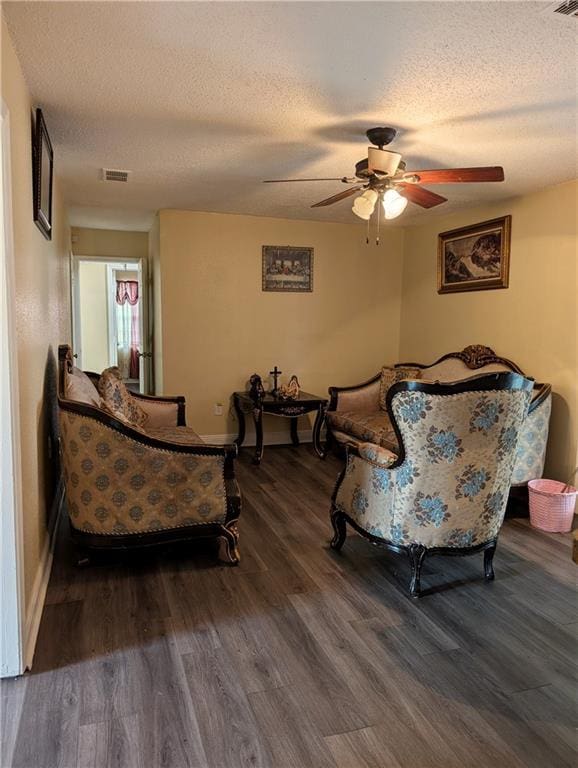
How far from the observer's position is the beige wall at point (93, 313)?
9211 millimetres

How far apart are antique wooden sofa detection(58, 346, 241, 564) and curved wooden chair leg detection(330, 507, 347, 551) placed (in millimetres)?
611

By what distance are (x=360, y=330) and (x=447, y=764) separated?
4.72m

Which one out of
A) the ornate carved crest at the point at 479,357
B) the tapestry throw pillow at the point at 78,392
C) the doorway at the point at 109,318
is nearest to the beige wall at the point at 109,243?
the doorway at the point at 109,318

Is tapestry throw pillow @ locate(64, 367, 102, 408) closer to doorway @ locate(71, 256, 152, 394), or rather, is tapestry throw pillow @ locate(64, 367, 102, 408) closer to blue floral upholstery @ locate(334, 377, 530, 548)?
blue floral upholstery @ locate(334, 377, 530, 548)

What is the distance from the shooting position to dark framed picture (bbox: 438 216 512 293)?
14.7ft

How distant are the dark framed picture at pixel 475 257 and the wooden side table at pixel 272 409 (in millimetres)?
1765

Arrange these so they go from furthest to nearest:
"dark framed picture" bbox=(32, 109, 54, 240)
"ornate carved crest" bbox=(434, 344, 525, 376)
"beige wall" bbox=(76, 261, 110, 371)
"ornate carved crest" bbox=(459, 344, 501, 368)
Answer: "beige wall" bbox=(76, 261, 110, 371), "ornate carved crest" bbox=(459, 344, 501, 368), "ornate carved crest" bbox=(434, 344, 525, 376), "dark framed picture" bbox=(32, 109, 54, 240)

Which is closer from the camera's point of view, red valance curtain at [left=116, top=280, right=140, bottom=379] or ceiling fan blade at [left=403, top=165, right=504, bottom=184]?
ceiling fan blade at [left=403, top=165, right=504, bottom=184]

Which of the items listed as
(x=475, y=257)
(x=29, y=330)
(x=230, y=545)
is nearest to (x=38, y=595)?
(x=230, y=545)

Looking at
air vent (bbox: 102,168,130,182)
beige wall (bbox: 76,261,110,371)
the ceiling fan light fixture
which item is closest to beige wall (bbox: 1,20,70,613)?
air vent (bbox: 102,168,130,182)

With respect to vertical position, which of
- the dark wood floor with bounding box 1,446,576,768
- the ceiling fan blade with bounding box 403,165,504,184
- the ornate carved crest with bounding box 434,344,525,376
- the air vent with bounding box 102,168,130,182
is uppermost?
the air vent with bounding box 102,168,130,182

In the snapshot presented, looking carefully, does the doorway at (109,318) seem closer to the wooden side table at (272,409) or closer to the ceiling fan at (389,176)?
the wooden side table at (272,409)

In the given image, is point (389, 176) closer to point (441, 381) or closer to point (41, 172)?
point (41, 172)

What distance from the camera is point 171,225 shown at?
5129 millimetres
